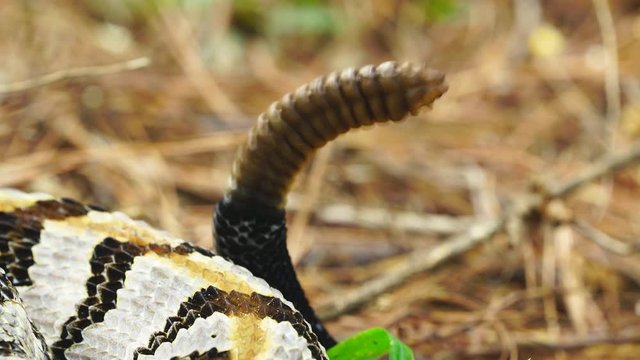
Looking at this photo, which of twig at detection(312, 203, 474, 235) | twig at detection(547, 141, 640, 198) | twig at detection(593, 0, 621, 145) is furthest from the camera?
twig at detection(593, 0, 621, 145)

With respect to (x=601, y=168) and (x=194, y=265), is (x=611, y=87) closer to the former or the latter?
(x=601, y=168)

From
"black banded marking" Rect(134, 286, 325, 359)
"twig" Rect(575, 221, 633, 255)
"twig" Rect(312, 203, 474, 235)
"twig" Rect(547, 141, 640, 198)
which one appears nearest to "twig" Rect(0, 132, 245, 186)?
"twig" Rect(312, 203, 474, 235)

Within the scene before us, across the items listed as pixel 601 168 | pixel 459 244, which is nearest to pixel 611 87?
pixel 601 168

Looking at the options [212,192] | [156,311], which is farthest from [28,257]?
[212,192]

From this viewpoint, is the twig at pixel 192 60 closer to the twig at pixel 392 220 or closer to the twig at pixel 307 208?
the twig at pixel 307 208

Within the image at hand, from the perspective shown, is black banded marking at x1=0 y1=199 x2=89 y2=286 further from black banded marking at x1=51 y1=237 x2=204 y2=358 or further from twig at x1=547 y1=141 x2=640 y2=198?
twig at x1=547 y1=141 x2=640 y2=198
